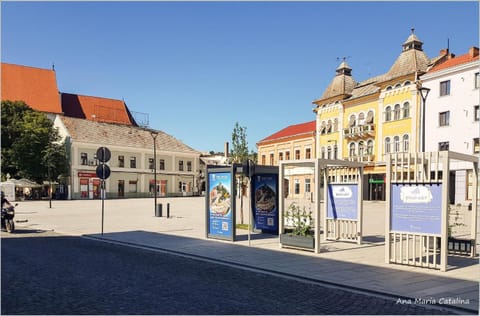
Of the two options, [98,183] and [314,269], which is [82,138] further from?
[314,269]

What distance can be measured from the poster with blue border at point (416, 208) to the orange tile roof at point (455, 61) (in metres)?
34.3

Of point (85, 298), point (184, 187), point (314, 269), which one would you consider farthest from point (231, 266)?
point (184, 187)

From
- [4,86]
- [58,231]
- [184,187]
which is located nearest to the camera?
[58,231]

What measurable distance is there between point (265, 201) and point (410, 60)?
35.5 metres

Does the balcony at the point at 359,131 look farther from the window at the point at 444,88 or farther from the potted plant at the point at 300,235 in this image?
the potted plant at the point at 300,235

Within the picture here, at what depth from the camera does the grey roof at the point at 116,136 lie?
59.5 meters

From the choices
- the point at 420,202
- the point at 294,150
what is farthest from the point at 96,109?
the point at 420,202

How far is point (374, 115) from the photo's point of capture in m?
48.3

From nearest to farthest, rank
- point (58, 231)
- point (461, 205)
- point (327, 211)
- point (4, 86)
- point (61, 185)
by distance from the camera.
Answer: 1. point (327, 211)
2. point (58, 231)
3. point (461, 205)
4. point (61, 185)
5. point (4, 86)

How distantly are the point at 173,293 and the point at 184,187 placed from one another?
212ft

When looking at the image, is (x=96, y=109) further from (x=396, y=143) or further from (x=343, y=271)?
(x=343, y=271)

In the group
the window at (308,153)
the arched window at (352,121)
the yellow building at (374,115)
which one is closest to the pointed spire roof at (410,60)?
the yellow building at (374,115)

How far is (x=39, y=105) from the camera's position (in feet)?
218

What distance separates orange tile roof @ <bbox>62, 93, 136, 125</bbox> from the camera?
7350cm
